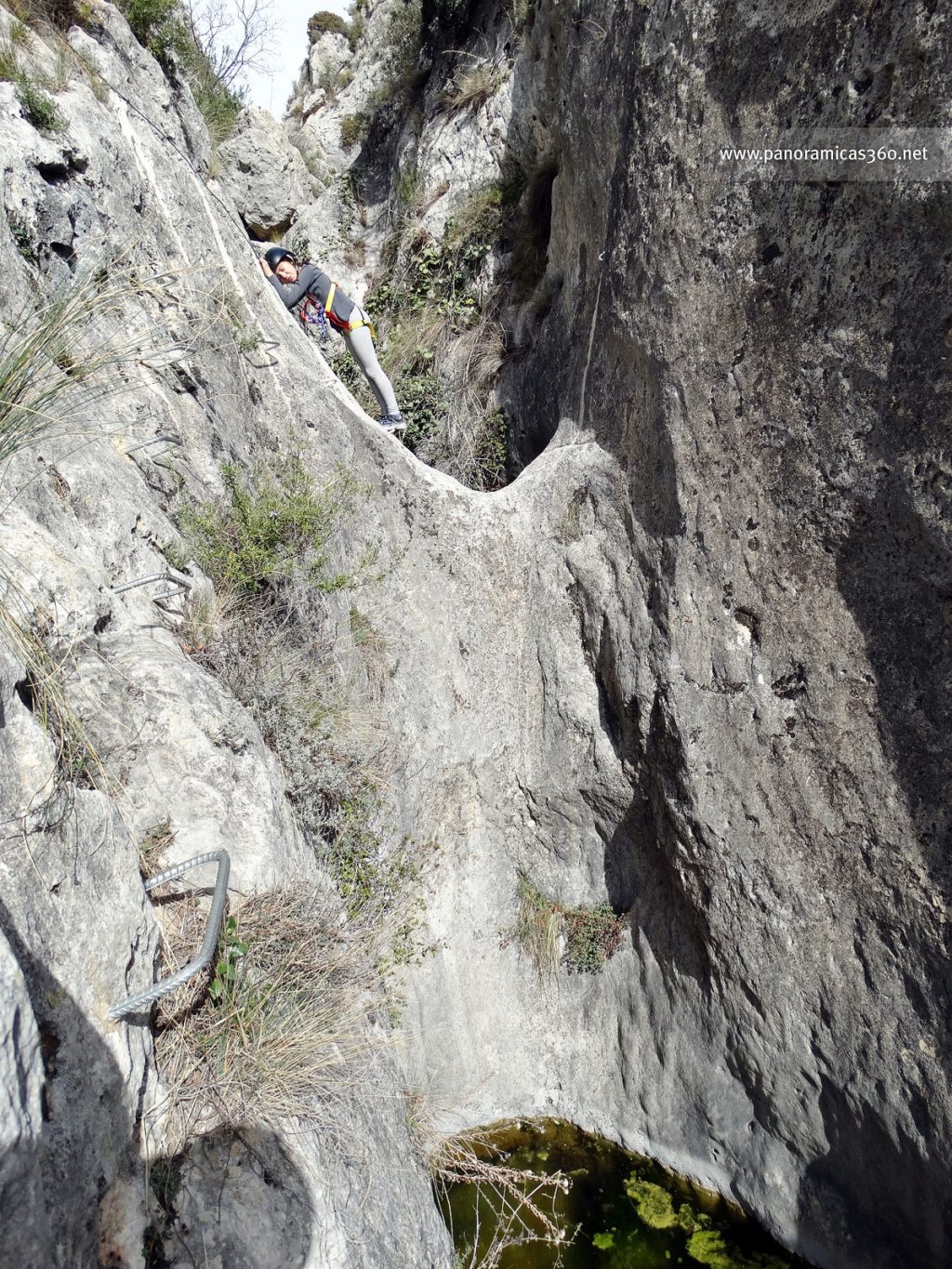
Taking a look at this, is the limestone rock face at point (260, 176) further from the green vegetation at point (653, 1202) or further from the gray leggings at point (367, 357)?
the green vegetation at point (653, 1202)

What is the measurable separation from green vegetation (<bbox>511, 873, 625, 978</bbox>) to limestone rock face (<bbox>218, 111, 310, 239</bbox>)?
6518mm

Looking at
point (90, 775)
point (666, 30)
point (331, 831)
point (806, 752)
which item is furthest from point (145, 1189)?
point (666, 30)

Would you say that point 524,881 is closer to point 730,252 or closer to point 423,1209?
point 423,1209

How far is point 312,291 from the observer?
5352mm

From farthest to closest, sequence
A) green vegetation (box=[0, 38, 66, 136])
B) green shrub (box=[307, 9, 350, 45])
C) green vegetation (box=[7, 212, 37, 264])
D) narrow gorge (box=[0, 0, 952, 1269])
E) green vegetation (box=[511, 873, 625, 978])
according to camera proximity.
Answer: green shrub (box=[307, 9, 350, 45]) < green vegetation (box=[511, 873, 625, 978]) < green vegetation (box=[0, 38, 66, 136]) < green vegetation (box=[7, 212, 37, 264]) < narrow gorge (box=[0, 0, 952, 1269])

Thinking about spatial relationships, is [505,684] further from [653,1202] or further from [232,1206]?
[232,1206]

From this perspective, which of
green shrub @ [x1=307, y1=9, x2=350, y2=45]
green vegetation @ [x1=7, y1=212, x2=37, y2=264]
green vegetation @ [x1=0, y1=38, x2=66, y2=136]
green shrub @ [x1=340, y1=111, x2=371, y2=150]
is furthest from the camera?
green shrub @ [x1=307, y1=9, x2=350, y2=45]

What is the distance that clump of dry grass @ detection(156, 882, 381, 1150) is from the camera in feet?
7.53

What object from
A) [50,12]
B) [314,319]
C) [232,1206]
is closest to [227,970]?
[232,1206]

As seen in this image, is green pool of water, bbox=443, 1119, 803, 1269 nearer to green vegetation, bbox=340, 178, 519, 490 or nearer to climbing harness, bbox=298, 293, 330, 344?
green vegetation, bbox=340, 178, 519, 490

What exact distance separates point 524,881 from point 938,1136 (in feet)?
8.01

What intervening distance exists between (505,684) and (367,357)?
2.54 meters

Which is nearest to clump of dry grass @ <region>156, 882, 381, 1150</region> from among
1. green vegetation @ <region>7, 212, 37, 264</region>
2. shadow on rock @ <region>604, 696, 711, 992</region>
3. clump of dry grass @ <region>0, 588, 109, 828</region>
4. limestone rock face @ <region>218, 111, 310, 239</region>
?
clump of dry grass @ <region>0, 588, 109, 828</region>

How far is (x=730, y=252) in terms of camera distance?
11.6ft
